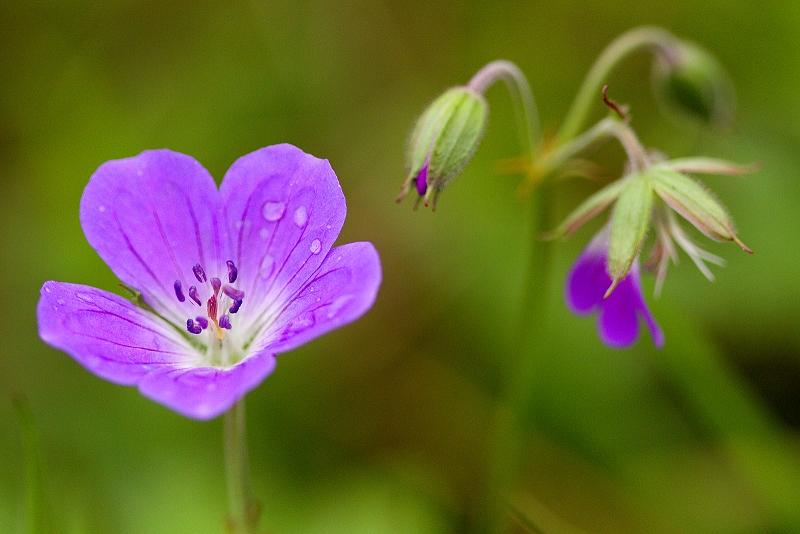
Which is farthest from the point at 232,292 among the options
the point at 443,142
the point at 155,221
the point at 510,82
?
the point at 510,82

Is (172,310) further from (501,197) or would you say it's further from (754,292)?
(754,292)

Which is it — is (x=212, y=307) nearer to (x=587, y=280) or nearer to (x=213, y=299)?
(x=213, y=299)

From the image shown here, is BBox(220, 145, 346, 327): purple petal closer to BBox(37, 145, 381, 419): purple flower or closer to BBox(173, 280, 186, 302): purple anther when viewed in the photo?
BBox(37, 145, 381, 419): purple flower

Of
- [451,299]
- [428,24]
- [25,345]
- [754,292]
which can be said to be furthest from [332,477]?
[428,24]

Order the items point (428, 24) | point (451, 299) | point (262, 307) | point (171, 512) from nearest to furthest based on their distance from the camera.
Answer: point (262, 307) → point (171, 512) → point (451, 299) → point (428, 24)

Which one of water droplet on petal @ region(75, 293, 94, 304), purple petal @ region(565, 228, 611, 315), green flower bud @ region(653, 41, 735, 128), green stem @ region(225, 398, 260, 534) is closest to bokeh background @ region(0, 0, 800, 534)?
purple petal @ region(565, 228, 611, 315)

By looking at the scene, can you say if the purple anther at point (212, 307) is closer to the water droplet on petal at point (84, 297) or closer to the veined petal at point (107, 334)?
the veined petal at point (107, 334)
